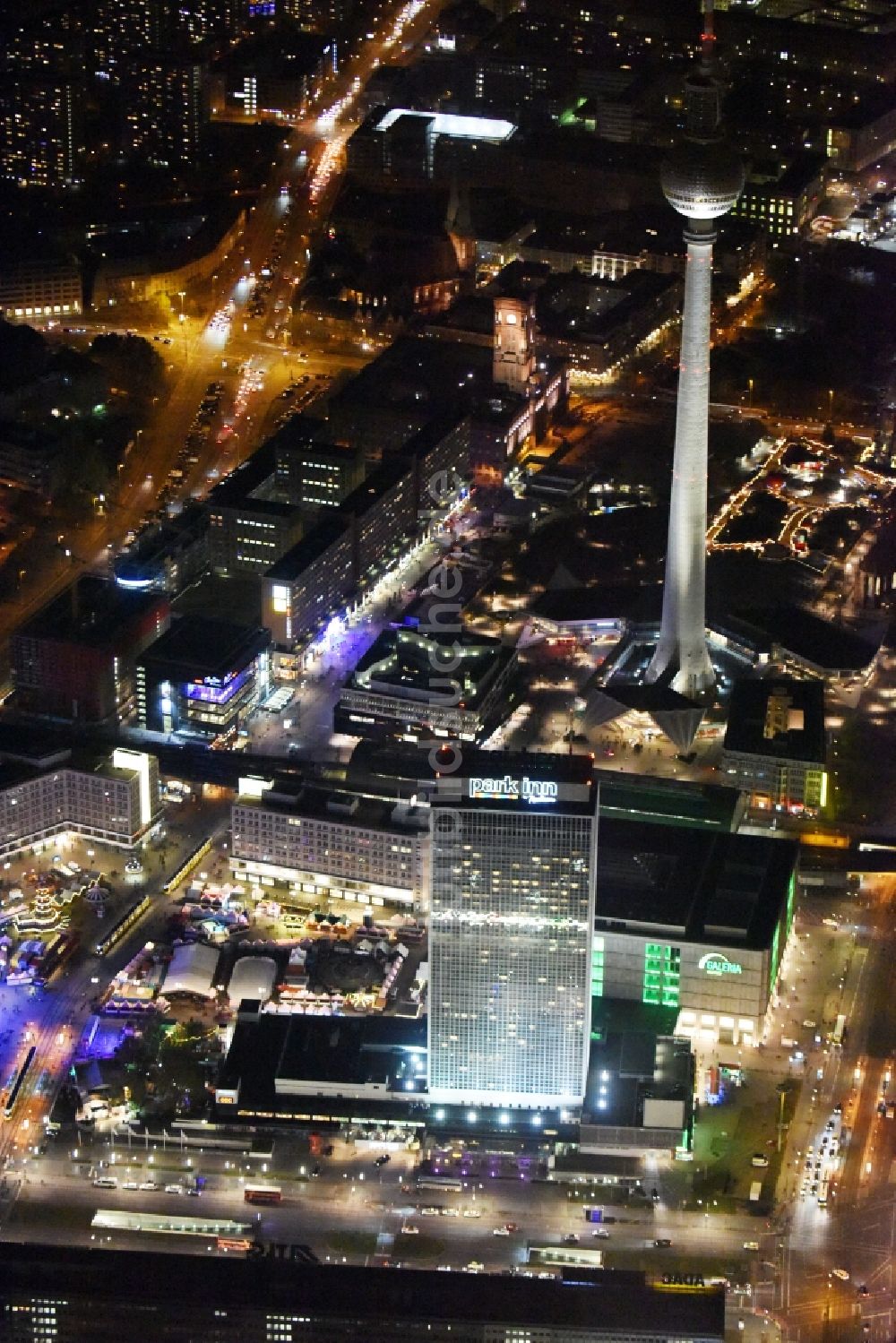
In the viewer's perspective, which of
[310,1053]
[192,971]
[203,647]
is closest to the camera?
[310,1053]

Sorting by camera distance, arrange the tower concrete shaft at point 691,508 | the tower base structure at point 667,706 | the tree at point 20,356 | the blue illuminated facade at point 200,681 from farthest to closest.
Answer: the tree at point 20,356 → the tower base structure at point 667,706 → the blue illuminated facade at point 200,681 → the tower concrete shaft at point 691,508

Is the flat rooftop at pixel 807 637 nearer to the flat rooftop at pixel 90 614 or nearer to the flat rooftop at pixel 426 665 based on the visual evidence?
the flat rooftop at pixel 426 665

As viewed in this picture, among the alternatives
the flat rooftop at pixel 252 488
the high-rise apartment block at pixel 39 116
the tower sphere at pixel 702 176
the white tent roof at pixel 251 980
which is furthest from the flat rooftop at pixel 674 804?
the high-rise apartment block at pixel 39 116

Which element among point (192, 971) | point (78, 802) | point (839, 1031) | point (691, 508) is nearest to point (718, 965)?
point (839, 1031)

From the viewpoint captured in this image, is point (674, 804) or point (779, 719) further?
point (779, 719)

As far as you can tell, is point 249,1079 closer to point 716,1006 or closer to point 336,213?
point 716,1006

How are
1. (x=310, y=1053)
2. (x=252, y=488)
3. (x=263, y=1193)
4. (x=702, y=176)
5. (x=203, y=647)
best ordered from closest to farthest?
1. (x=263, y=1193)
2. (x=310, y=1053)
3. (x=702, y=176)
4. (x=203, y=647)
5. (x=252, y=488)

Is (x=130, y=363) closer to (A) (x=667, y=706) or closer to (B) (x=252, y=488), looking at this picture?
(B) (x=252, y=488)
